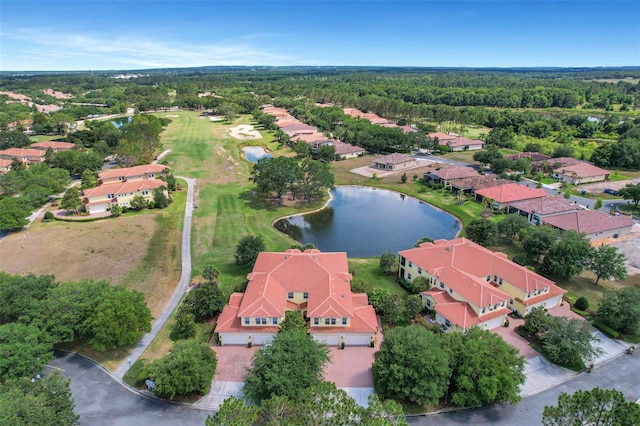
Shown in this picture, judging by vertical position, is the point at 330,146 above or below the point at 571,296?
above

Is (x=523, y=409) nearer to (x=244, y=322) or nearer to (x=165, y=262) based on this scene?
(x=244, y=322)

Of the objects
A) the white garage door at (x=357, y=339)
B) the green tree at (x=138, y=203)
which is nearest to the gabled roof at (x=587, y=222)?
the white garage door at (x=357, y=339)

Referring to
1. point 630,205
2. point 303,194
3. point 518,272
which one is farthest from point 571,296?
point 303,194

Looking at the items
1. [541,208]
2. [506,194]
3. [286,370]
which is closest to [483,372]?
[286,370]

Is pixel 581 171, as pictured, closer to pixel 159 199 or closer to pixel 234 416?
pixel 159 199

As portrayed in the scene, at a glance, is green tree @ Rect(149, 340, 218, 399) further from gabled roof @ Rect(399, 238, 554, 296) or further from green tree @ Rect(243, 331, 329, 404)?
gabled roof @ Rect(399, 238, 554, 296)

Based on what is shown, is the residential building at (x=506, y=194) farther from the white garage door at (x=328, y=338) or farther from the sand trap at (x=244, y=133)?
the sand trap at (x=244, y=133)
